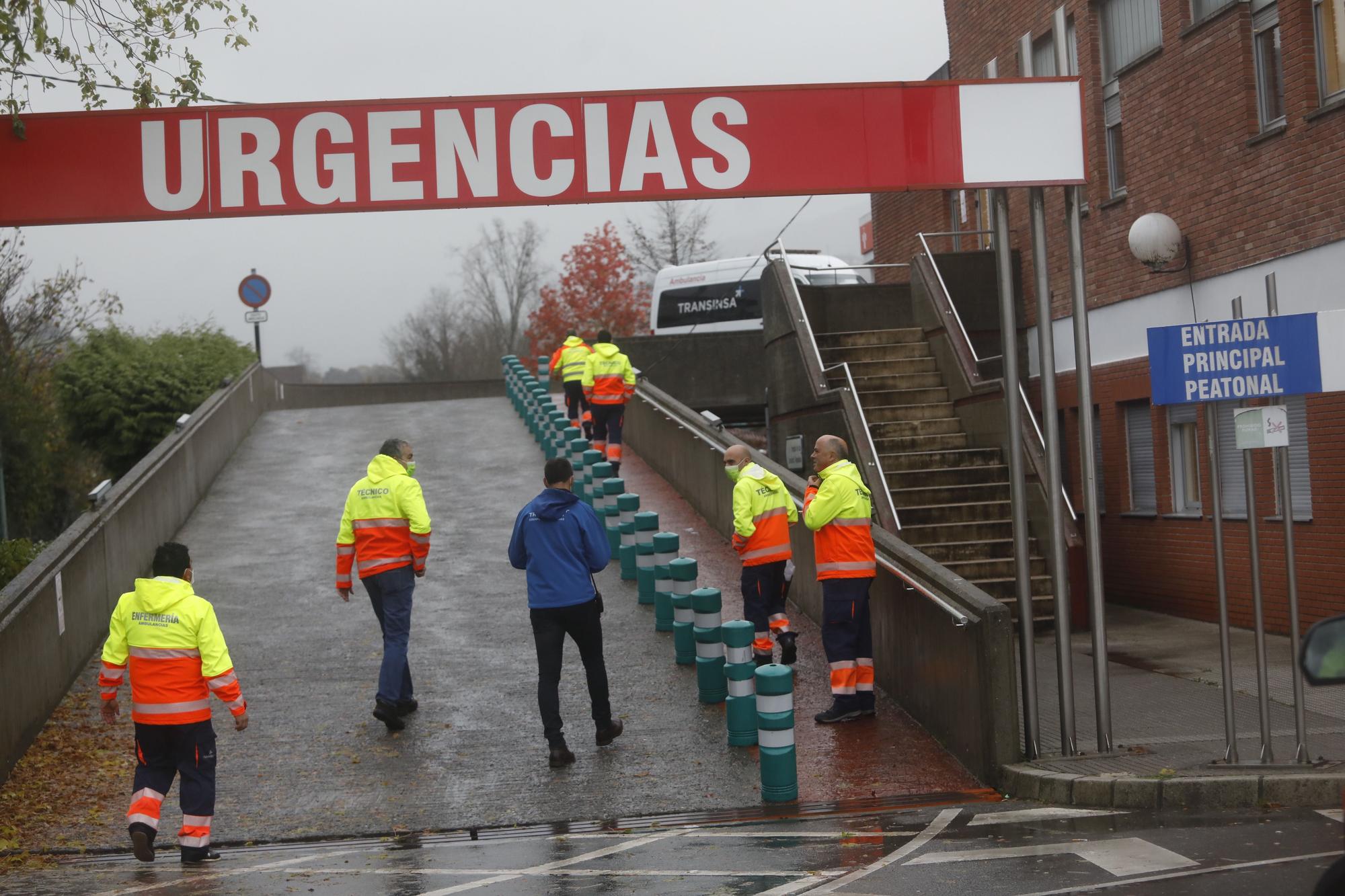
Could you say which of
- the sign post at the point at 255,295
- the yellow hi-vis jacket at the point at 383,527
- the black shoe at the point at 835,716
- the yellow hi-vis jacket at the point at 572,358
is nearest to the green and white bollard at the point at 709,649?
the black shoe at the point at 835,716

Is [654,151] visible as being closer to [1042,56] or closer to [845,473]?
[845,473]

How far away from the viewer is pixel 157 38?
11.3 meters

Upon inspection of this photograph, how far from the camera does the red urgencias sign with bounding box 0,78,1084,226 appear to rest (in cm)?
875

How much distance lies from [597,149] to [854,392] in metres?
9.26

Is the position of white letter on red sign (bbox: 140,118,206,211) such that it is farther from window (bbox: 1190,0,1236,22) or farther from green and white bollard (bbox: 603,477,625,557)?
window (bbox: 1190,0,1236,22)

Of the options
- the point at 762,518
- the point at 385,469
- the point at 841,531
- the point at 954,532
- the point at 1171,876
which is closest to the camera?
the point at 1171,876

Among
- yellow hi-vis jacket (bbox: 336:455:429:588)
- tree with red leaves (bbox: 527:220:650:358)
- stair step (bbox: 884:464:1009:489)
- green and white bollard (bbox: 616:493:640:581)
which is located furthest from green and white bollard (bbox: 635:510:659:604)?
tree with red leaves (bbox: 527:220:650:358)

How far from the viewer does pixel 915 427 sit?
1822cm

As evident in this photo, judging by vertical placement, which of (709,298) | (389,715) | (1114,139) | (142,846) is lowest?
(142,846)

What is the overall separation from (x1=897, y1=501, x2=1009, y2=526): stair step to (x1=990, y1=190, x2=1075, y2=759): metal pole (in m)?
6.93

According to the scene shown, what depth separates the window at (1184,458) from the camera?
16.8 m

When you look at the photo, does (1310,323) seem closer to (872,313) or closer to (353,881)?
(353,881)

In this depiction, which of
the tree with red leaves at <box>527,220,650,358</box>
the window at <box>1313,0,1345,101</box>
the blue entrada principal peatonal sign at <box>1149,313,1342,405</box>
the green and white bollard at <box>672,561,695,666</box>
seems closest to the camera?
the blue entrada principal peatonal sign at <box>1149,313,1342,405</box>

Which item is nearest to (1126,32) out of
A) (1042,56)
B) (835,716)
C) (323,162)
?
(1042,56)
